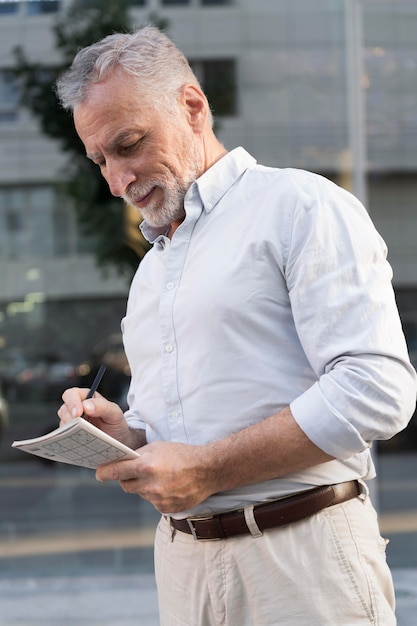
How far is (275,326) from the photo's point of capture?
5.24 feet

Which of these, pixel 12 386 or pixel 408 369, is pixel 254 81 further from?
pixel 408 369

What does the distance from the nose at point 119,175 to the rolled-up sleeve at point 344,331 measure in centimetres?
Answer: 34

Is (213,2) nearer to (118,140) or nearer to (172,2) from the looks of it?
(172,2)

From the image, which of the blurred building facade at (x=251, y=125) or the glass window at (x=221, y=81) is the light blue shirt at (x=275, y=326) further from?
the glass window at (x=221, y=81)

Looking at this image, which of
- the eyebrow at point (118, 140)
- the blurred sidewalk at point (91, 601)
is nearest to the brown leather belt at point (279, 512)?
the eyebrow at point (118, 140)

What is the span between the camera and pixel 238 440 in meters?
1.52

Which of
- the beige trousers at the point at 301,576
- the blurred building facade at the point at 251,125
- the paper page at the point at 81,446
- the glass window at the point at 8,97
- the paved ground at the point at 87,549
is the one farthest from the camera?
the glass window at the point at 8,97

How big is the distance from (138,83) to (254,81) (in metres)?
5.69

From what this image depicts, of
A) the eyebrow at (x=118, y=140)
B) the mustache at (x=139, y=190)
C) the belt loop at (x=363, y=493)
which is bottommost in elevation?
the belt loop at (x=363, y=493)

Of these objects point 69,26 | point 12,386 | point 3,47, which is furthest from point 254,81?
point 12,386

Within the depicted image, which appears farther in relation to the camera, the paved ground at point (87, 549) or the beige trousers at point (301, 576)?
the paved ground at point (87, 549)

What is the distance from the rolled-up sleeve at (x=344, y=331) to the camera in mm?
1460

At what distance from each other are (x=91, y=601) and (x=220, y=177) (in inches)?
132

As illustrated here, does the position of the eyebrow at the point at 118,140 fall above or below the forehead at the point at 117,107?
below
